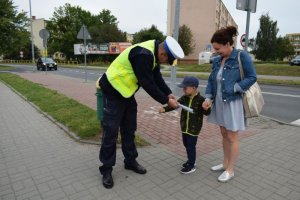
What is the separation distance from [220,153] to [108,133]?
201 cm

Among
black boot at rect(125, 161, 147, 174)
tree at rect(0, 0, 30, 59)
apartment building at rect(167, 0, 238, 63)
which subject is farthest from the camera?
apartment building at rect(167, 0, 238, 63)

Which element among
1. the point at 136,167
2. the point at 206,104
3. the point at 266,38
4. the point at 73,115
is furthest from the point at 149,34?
the point at 206,104

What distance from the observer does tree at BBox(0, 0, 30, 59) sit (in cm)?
3083

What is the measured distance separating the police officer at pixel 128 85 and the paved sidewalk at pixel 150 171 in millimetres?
305

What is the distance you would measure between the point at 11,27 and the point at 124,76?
33342mm

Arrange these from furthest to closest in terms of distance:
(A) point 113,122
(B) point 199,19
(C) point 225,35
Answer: (B) point 199,19 < (A) point 113,122 < (C) point 225,35

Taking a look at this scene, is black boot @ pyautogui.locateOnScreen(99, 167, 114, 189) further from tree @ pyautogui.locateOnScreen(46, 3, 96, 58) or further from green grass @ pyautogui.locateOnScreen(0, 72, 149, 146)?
tree @ pyautogui.locateOnScreen(46, 3, 96, 58)

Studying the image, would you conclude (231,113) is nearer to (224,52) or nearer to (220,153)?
(224,52)

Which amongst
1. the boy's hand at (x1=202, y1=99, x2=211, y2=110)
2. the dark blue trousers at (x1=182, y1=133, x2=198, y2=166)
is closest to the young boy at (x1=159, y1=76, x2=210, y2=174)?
the dark blue trousers at (x1=182, y1=133, x2=198, y2=166)

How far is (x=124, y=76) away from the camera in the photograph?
3.22m

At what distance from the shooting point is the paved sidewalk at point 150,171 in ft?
10.6

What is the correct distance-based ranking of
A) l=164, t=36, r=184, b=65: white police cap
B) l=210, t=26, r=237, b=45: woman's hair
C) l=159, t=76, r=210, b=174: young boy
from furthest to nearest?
l=159, t=76, r=210, b=174: young boy < l=210, t=26, r=237, b=45: woman's hair < l=164, t=36, r=184, b=65: white police cap

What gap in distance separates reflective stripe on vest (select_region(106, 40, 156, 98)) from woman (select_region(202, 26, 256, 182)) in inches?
33.2

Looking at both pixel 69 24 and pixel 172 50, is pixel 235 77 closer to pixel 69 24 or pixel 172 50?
pixel 172 50
